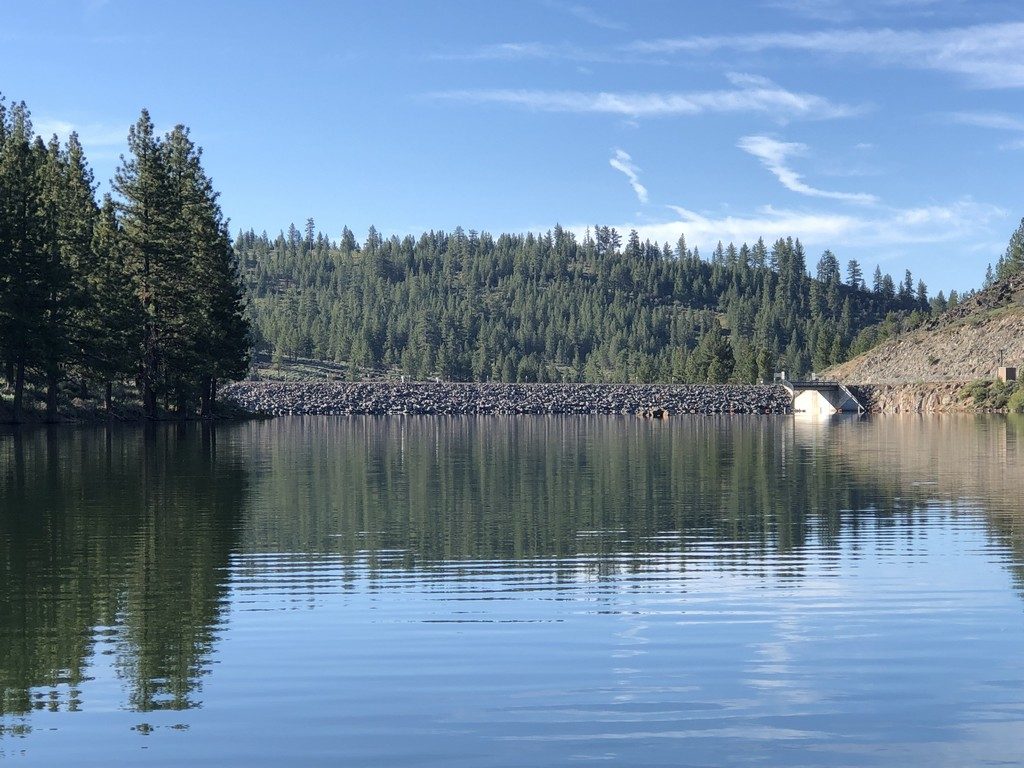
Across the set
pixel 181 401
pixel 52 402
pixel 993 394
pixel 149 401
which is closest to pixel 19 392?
pixel 52 402

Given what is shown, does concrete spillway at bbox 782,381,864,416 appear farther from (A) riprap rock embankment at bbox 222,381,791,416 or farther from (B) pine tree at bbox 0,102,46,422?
(B) pine tree at bbox 0,102,46,422

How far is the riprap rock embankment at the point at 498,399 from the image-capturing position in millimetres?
127125

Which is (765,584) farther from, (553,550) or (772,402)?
(772,402)

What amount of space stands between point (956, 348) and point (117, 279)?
124343 millimetres

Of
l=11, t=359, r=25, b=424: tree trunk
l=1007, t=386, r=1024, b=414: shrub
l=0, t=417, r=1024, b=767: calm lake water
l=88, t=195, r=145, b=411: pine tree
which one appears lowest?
l=0, t=417, r=1024, b=767: calm lake water

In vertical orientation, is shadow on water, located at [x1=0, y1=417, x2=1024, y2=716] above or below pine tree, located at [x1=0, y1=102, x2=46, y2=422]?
below

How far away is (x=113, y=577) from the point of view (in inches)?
656

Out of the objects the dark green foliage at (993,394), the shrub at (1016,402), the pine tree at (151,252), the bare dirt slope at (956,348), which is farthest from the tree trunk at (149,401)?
the bare dirt slope at (956,348)

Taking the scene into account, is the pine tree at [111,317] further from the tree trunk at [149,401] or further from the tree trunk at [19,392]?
the tree trunk at [19,392]

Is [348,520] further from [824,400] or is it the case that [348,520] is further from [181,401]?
[824,400]

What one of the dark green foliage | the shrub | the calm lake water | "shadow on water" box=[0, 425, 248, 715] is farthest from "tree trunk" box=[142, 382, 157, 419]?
the dark green foliage

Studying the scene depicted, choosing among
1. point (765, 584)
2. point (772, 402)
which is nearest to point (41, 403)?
point (765, 584)

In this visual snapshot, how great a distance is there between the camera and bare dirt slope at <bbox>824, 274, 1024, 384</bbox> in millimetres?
151875

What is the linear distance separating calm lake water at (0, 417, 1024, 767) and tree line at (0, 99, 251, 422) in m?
33.3
